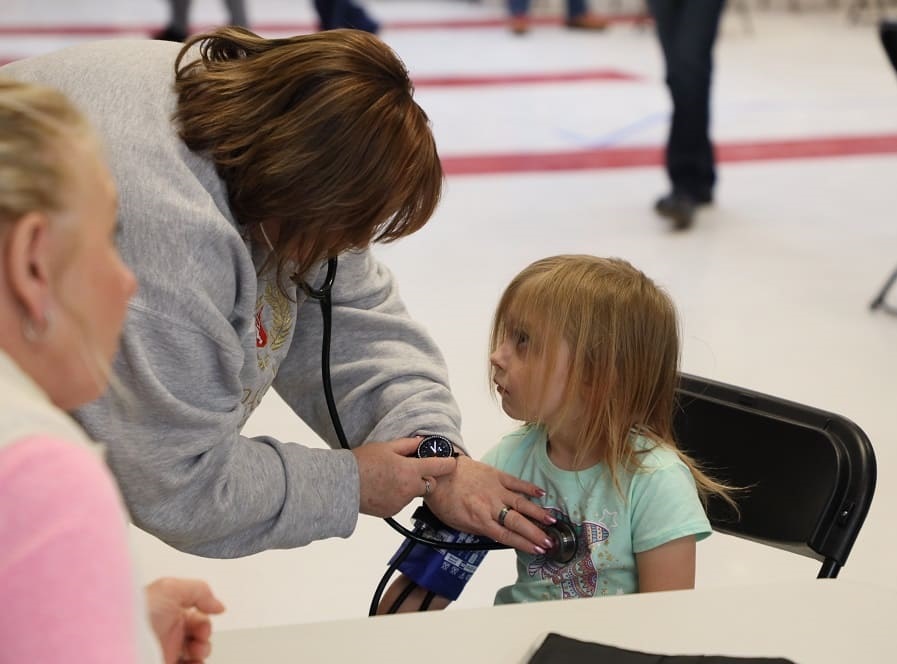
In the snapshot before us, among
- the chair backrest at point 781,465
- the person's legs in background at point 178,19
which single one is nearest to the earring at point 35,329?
the chair backrest at point 781,465

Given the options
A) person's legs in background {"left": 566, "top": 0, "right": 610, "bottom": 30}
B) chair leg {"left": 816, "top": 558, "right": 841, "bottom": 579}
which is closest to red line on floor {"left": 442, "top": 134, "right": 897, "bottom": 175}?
chair leg {"left": 816, "top": 558, "right": 841, "bottom": 579}

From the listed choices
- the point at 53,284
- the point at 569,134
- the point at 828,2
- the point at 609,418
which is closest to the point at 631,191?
the point at 569,134

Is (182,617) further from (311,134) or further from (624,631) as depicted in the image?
(311,134)

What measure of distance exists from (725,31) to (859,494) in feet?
26.1

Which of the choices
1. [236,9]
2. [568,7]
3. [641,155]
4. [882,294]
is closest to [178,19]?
[236,9]

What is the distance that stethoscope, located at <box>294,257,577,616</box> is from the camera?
1408 millimetres

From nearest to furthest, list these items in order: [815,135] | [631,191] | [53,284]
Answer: [53,284], [631,191], [815,135]

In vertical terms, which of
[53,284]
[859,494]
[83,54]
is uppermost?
[53,284]

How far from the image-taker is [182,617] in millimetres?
888

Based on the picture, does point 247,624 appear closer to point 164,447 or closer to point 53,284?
point 164,447

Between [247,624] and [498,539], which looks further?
[247,624]

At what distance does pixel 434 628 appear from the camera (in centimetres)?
98

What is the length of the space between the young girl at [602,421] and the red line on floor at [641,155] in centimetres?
338

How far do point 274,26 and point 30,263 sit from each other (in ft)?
27.6
